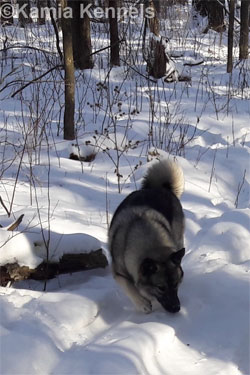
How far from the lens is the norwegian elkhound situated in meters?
2.90

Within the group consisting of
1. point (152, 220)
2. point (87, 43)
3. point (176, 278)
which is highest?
point (87, 43)

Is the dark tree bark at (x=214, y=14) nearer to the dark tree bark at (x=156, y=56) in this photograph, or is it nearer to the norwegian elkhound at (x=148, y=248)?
the dark tree bark at (x=156, y=56)

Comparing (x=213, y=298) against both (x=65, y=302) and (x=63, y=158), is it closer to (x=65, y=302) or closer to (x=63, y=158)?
(x=65, y=302)

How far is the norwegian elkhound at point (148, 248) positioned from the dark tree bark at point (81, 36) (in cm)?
598

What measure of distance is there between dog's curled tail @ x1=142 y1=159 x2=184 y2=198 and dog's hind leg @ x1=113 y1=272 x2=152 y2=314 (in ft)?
3.11

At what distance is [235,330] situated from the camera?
2.72 metres

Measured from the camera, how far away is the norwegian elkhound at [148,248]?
2.90 metres

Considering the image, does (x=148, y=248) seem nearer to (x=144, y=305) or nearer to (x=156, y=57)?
(x=144, y=305)

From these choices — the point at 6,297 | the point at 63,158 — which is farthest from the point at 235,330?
the point at 63,158

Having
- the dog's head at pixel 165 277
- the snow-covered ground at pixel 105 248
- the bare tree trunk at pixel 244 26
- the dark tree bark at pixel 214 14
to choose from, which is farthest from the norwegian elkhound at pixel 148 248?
the dark tree bark at pixel 214 14

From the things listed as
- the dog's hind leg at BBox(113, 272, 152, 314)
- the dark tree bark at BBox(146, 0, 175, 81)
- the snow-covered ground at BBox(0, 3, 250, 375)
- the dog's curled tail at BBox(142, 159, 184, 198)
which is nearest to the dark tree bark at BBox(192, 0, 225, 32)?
the dark tree bark at BBox(146, 0, 175, 81)

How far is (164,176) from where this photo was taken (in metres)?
3.76

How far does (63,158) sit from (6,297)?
2776 mm

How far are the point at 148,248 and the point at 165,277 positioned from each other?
0.69 feet
